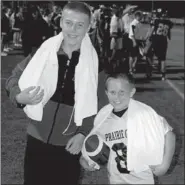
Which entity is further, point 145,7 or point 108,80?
point 145,7

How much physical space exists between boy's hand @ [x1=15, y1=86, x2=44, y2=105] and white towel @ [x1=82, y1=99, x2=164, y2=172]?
0.50 meters

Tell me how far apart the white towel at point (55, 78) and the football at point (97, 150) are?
0.17 m

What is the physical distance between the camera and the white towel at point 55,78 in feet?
8.98

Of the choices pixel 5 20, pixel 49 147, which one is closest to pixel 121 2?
→ pixel 5 20

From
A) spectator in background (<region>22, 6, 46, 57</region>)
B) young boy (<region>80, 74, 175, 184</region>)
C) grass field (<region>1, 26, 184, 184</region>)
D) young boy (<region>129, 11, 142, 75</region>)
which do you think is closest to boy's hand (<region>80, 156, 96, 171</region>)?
young boy (<region>80, 74, 175, 184</region>)

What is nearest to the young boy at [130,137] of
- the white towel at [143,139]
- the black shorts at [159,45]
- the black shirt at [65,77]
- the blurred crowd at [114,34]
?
the white towel at [143,139]

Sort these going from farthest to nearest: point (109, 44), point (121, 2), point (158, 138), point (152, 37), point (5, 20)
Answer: point (121, 2), point (5, 20), point (109, 44), point (152, 37), point (158, 138)

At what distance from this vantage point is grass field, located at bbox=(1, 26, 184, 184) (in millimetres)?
5680

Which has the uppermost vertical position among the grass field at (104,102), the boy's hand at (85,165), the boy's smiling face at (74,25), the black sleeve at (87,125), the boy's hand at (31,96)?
the boy's smiling face at (74,25)

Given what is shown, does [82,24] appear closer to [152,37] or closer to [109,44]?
[152,37]

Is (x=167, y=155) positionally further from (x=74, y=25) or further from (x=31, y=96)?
(x=74, y=25)

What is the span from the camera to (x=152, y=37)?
12.5 meters

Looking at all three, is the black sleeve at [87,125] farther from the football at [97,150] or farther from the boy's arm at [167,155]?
the boy's arm at [167,155]

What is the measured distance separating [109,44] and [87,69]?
1325 centimetres
